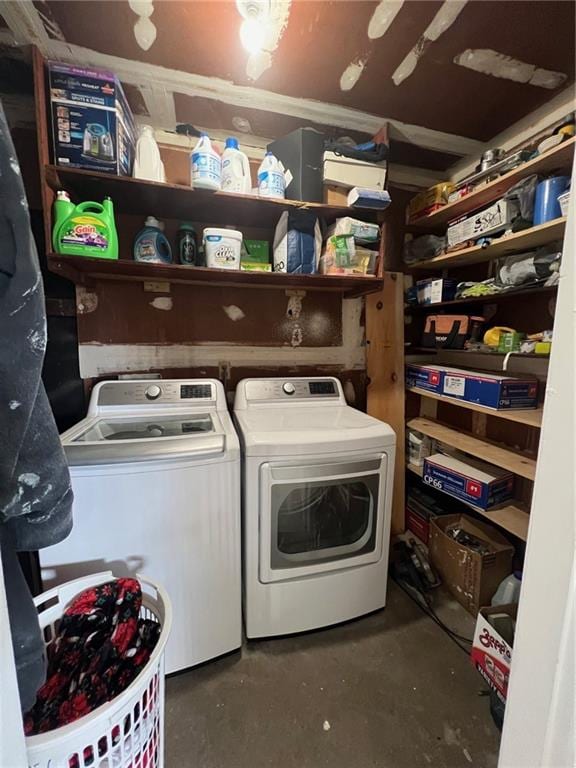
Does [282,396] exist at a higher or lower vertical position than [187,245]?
lower

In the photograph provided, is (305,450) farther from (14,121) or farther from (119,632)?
(14,121)

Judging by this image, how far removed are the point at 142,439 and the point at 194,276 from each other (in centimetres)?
87

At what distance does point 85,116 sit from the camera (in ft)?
4.05

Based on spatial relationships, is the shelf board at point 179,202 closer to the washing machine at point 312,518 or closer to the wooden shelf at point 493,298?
the wooden shelf at point 493,298

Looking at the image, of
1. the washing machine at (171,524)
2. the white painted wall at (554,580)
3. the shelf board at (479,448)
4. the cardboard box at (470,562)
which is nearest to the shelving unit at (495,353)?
the shelf board at (479,448)

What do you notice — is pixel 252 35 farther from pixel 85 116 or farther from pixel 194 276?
pixel 194 276

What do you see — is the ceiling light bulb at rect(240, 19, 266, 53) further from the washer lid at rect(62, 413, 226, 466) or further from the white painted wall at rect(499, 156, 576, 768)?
the washer lid at rect(62, 413, 226, 466)

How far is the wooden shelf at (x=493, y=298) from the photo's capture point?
139 cm

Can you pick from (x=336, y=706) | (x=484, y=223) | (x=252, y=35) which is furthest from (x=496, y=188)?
(x=336, y=706)

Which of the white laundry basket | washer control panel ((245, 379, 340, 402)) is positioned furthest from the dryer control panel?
the white laundry basket

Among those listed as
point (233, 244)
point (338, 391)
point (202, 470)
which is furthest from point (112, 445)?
point (338, 391)

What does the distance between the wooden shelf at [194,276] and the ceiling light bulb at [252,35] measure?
0.78 m

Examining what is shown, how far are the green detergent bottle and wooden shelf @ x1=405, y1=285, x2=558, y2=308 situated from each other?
5.56ft

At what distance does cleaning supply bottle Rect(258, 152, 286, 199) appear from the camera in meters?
1.46
